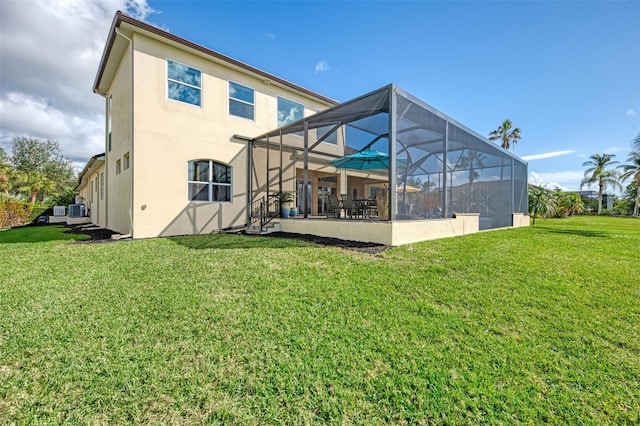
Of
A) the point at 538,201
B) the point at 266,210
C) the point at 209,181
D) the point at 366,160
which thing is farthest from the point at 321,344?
the point at 538,201

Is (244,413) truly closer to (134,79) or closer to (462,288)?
(462,288)

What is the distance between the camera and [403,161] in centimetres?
748

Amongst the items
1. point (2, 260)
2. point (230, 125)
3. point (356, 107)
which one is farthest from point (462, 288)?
point (230, 125)

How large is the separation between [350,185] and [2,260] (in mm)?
14376

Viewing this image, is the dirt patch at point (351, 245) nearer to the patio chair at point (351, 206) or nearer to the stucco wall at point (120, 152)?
the patio chair at point (351, 206)

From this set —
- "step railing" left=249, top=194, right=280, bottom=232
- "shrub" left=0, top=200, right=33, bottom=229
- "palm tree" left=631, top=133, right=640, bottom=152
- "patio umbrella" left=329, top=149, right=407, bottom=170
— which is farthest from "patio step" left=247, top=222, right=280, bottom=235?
"palm tree" left=631, top=133, right=640, bottom=152

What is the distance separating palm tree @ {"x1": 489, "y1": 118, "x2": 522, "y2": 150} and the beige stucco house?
26.9m

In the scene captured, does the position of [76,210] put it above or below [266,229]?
above

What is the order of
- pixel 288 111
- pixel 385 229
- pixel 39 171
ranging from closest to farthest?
pixel 385 229
pixel 288 111
pixel 39 171

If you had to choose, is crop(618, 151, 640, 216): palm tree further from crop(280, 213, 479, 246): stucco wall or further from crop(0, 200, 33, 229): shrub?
crop(0, 200, 33, 229): shrub

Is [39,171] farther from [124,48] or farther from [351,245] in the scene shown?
[351,245]

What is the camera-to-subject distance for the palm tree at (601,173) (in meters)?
35.8

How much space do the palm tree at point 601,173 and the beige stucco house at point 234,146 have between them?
36.9 m

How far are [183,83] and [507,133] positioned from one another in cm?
3816
